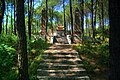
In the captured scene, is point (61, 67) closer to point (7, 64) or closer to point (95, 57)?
point (95, 57)

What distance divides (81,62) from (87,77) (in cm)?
233

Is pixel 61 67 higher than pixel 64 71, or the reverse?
pixel 61 67

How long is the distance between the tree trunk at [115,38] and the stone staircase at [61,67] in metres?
6.51

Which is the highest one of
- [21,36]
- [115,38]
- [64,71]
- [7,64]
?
[21,36]

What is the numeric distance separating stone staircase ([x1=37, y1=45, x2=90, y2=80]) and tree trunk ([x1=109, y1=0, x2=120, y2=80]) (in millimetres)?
6511

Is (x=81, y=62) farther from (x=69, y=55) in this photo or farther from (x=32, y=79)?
(x=32, y=79)

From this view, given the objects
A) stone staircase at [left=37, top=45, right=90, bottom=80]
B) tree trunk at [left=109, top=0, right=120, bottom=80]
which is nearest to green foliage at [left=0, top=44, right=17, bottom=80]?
stone staircase at [left=37, top=45, right=90, bottom=80]

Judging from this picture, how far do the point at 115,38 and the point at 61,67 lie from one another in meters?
8.24

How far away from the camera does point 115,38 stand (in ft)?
19.4

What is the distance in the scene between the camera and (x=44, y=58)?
1538 centimetres

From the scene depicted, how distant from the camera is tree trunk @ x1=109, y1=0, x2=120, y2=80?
19.4ft

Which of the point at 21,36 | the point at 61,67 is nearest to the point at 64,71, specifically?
the point at 61,67

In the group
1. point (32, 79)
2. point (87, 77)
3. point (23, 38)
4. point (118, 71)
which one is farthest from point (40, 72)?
point (118, 71)

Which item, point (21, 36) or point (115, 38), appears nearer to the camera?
point (115, 38)
